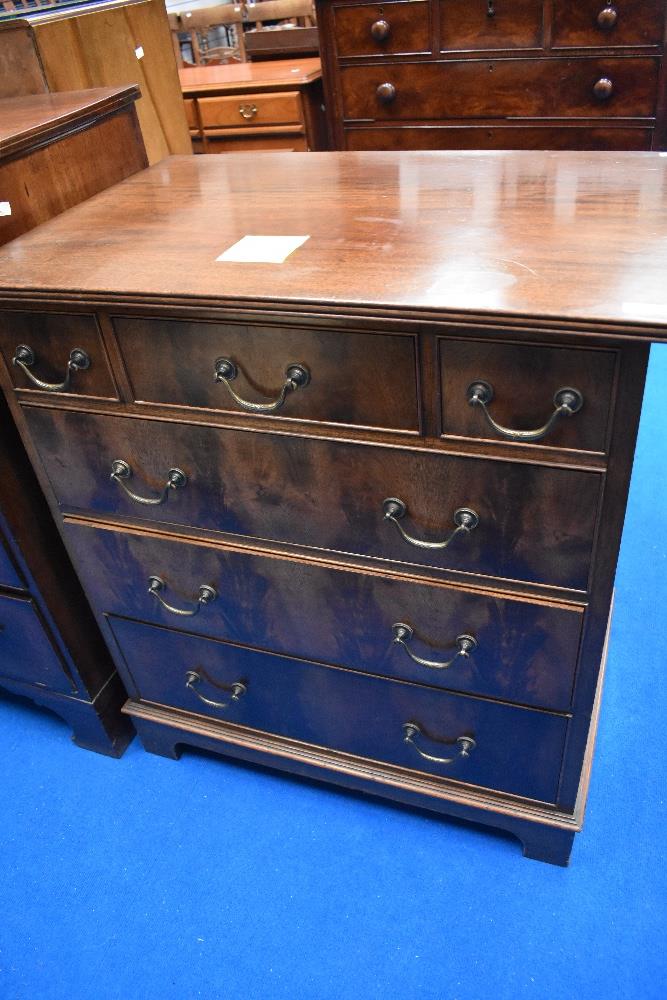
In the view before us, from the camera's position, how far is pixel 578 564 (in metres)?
0.96

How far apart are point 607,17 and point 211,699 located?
6.21 feet

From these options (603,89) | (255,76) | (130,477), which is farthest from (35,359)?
(255,76)

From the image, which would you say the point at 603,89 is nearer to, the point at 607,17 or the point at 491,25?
the point at 607,17

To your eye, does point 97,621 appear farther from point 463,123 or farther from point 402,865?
point 463,123

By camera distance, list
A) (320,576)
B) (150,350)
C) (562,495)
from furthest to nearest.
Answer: (320,576) < (150,350) < (562,495)

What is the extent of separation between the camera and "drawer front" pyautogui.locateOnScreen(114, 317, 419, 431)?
2.95 ft

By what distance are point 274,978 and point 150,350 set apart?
96 cm

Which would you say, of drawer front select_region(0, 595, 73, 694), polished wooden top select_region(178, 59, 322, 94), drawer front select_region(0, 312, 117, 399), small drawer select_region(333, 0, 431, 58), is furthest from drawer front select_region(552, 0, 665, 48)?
drawer front select_region(0, 595, 73, 694)

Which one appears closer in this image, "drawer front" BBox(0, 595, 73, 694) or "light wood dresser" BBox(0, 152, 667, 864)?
"light wood dresser" BBox(0, 152, 667, 864)

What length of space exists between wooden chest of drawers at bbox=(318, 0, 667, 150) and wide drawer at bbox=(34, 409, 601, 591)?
163 centimetres

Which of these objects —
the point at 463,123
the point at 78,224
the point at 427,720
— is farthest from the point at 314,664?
the point at 463,123

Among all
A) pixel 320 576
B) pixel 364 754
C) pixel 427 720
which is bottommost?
pixel 364 754

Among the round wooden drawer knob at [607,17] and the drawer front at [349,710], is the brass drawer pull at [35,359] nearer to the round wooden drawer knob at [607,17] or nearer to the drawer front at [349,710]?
the drawer front at [349,710]

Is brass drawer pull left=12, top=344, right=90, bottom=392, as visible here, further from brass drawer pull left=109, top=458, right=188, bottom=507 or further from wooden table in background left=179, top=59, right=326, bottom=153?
wooden table in background left=179, top=59, right=326, bottom=153
